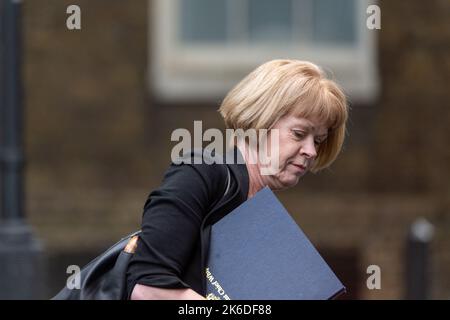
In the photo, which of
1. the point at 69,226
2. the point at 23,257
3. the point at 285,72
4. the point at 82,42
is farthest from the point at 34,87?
the point at 285,72

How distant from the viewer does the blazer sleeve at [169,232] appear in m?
2.81

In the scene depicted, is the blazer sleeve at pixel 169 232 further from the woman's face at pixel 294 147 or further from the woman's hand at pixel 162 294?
the woman's face at pixel 294 147

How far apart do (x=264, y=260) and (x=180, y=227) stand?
0.71 ft

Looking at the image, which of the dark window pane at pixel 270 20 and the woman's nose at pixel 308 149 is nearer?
the woman's nose at pixel 308 149

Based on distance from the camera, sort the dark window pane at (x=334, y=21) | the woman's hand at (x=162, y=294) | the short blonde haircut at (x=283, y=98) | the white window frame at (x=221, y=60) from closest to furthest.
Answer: the woman's hand at (x=162, y=294) < the short blonde haircut at (x=283, y=98) < the white window frame at (x=221, y=60) < the dark window pane at (x=334, y=21)

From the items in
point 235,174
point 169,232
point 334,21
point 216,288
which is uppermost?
point 334,21

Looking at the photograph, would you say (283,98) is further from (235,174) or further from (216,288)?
(216,288)

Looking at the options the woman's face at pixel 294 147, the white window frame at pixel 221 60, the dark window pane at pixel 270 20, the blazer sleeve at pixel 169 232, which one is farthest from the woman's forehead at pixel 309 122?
the dark window pane at pixel 270 20

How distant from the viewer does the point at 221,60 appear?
11.5m

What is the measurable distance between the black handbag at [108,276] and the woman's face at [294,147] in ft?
0.49

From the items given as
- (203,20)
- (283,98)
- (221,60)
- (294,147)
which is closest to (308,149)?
(294,147)

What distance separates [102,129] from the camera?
11.3 m

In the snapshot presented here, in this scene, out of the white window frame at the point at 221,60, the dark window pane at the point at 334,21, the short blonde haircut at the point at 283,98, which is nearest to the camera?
the short blonde haircut at the point at 283,98

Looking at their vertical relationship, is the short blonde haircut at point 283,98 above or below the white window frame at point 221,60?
above
